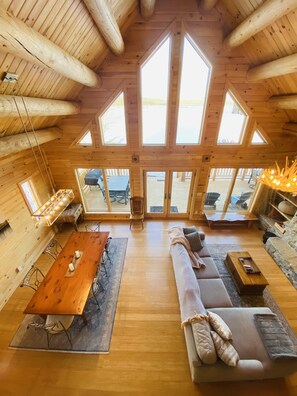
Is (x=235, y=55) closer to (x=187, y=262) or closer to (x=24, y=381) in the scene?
(x=187, y=262)

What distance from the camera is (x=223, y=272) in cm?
441

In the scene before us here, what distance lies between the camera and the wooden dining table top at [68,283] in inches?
115

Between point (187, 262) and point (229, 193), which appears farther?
point (229, 193)

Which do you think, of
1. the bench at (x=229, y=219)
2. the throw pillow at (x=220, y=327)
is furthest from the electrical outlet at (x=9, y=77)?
the bench at (x=229, y=219)

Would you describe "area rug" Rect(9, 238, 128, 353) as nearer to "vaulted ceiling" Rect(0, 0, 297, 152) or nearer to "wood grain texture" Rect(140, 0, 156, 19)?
"vaulted ceiling" Rect(0, 0, 297, 152)

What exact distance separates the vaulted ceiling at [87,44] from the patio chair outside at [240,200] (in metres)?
2.14

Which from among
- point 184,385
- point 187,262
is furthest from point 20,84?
point 184,385

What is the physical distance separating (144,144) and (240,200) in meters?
3.87

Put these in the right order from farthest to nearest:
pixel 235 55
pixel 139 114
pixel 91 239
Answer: pixel 139 114
pixel 91 239
pixel 235 55

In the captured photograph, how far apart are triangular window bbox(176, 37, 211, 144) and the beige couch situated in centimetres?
324

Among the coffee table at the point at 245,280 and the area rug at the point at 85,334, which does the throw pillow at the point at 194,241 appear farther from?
the area rug at the point at 85,334

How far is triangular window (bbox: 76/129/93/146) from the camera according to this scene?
505 cm

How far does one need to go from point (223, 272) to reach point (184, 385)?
7.82ft

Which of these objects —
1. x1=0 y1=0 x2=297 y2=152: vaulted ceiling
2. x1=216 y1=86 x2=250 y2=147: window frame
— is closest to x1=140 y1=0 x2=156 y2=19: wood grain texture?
x1=0 y1=0 x2=297 y2=152: vaulted ceiling
